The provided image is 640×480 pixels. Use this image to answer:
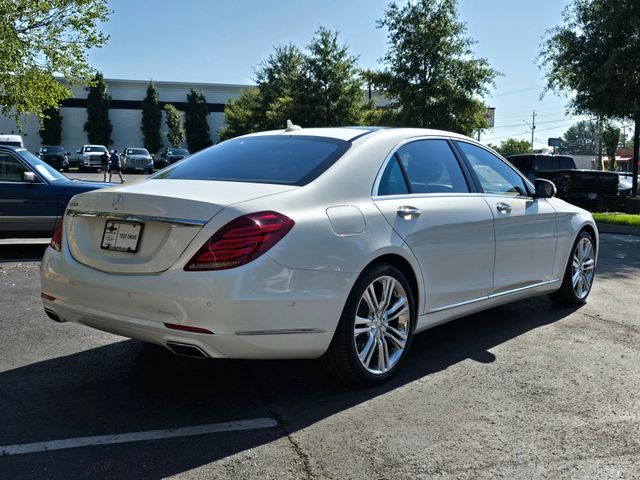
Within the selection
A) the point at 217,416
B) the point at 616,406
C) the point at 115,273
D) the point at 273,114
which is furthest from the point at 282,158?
the point at 273,114

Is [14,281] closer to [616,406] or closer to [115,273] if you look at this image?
[115,273]

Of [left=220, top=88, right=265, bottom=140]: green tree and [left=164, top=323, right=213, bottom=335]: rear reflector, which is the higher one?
[left=220, top=88, right=265, bottom=140]: green tree

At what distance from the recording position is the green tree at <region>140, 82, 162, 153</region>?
59562mm

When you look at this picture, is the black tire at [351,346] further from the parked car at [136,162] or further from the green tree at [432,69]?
the parked car at [136,162]

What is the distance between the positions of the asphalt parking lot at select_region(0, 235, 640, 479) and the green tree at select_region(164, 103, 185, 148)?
55496 millimetres

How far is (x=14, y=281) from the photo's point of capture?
724 centimetres

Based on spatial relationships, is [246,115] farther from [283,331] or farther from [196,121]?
[283,331]

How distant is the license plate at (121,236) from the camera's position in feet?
11.6

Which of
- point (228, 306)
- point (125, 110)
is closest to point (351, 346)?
point (228, 306)

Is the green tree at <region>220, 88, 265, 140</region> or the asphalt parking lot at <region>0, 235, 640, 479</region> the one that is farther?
the green tree at <region>220, 88, 265, 140</region>

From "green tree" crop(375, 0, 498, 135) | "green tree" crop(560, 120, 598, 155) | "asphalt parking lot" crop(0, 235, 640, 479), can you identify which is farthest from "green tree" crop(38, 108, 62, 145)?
"green tree" crop(560, 120, 598, 155)

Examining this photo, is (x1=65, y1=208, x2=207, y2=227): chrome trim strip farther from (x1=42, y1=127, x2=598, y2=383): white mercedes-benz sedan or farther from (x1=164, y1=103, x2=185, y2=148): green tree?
(x1=164, y1=103, x2=185, y2=148): green tree

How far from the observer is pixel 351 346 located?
3.75 metres

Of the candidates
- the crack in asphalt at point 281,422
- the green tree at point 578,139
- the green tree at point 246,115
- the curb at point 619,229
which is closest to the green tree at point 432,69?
the curb at point 619,229
